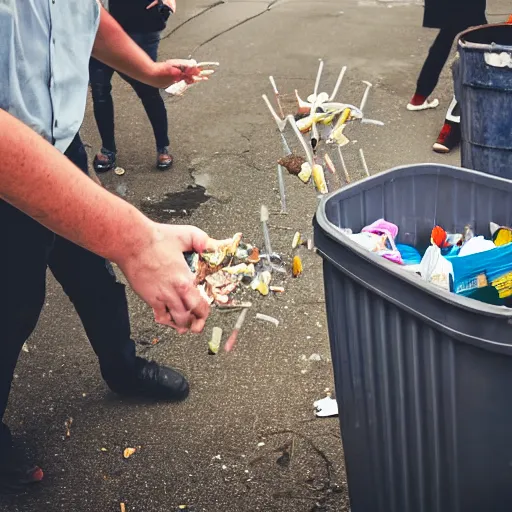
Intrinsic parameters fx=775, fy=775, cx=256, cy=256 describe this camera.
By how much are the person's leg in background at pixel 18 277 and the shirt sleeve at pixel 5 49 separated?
356 millimetres

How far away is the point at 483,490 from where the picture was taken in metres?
1.64

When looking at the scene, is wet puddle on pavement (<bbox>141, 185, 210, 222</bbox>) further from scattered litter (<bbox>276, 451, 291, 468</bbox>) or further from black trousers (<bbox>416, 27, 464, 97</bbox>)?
scattered litter (<bbox>276, 451, 291, 468</bbox>)

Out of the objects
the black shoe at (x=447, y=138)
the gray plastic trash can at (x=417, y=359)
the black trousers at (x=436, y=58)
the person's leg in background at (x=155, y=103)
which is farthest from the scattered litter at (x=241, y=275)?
the black trousers at (x=436, y=58)

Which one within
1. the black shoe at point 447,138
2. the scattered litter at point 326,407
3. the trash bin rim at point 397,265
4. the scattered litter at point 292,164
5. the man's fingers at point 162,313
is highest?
the trash bin rim at point 397,265

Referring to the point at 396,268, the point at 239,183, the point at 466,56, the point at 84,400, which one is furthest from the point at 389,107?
the point at 396,268

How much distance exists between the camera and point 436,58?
5.05 meters

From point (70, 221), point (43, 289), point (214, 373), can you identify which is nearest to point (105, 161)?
point (214, 373)

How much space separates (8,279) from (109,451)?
0.85 meters

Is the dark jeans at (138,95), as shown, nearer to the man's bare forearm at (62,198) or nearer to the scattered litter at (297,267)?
the scattered litter at (297,267)

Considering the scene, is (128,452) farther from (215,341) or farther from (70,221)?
(70,221)

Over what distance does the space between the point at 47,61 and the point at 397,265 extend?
40.7 inches

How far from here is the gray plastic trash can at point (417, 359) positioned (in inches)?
58.7

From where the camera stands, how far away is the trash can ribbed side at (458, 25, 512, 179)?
10.9 ft

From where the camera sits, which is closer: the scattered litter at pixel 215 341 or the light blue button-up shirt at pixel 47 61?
the light blue button-up shirt at pixel 47 61
